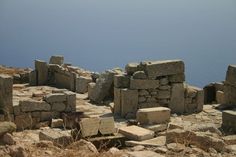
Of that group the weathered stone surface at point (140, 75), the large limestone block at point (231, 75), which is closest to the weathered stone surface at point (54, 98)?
the weathered stone surface at point (140, 75)

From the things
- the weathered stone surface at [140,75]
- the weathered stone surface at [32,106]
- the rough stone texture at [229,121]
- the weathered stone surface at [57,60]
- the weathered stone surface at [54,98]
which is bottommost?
the rough stone texture at [229,121]

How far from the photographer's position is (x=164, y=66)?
14578mm

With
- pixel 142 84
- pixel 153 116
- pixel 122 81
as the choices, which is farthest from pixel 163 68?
pixel 153 116

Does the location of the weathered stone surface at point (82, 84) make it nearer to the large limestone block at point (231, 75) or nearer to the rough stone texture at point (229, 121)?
the large limestone block at point (231, 75)

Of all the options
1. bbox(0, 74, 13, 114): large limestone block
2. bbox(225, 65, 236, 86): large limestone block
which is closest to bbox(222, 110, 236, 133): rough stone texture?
bbox(225, 65, 236, 86): large limestone block

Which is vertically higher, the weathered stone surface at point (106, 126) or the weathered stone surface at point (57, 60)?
the weathered stone surface at point (57, 60)

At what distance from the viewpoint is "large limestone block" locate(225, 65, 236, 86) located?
50.3ft

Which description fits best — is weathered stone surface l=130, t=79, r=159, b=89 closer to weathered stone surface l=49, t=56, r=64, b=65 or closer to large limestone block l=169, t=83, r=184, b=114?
large limestone block l=169, t=83, r=184, b=114

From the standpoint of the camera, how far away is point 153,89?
47.6 ft

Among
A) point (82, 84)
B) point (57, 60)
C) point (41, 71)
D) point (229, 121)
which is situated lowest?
point (229, 121)

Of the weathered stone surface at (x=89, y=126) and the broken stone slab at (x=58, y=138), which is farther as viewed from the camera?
the weathered stone surface at (x=89, y=126)

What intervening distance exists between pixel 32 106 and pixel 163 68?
163 inches

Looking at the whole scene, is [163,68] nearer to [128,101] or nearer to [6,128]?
[128,101]

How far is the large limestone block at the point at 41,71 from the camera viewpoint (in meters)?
19.8
